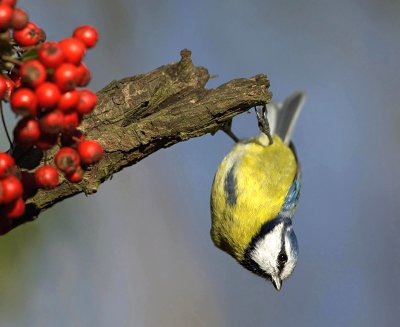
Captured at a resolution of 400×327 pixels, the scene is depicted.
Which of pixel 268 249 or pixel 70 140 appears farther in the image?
pixel 268 249

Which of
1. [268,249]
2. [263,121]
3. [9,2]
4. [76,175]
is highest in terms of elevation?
[263,121]

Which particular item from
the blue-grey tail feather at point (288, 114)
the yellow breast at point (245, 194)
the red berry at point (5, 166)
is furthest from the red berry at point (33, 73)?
the blue-grey tail feather at point (288, 114)

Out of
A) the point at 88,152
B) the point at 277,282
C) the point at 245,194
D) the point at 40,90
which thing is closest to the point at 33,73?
the point at 40,90

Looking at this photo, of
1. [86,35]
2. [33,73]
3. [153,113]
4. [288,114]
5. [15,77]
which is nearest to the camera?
[33,73]

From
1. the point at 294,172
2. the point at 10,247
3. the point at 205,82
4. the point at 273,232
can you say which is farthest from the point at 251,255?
the point at 205,82

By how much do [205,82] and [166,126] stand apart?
27 centimetres

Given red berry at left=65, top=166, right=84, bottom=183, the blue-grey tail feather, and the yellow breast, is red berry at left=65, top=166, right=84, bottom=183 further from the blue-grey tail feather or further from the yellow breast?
the blue-grey tail feather

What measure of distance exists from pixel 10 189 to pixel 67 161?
5.2 inches

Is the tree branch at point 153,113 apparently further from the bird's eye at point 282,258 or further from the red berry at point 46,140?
the bird's eye at point 282,258

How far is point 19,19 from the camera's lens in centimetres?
126

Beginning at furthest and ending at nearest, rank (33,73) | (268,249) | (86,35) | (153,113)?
1. (268,249)
2. (153,113)
3. (86,35)
4. (33,73)

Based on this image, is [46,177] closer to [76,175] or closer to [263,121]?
[76,175]

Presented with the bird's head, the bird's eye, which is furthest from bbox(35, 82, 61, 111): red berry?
the bird's eye

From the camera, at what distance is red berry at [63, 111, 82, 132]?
1320 millimetres
